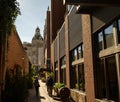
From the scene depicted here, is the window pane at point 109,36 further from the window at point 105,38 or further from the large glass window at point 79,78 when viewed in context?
the large glass window at point 79,78

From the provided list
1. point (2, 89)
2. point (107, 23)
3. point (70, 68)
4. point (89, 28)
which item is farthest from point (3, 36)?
point (70, 68)

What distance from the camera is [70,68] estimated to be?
18.4 meters

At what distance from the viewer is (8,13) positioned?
1090cm

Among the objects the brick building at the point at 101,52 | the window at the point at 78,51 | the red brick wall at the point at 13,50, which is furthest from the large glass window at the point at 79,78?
the red brick wall at the point at 13,50

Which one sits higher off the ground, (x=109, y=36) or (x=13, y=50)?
(x=13, y=50)

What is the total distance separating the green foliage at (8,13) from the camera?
1066 centimetres

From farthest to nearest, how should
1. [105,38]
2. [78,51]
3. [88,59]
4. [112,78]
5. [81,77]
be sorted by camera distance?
1. [78,51]
2. [81,77]
3. [88,59]
4. [105,38]
5. [112,78]

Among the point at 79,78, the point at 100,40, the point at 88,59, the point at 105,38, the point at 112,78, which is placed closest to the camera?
the point at 112,78

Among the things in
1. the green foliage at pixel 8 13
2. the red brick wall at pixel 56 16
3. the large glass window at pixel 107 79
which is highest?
the red brick wall at pixel 56 16

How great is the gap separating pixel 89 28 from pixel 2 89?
5.10 meters

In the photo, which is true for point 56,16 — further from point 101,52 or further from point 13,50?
point 101,52

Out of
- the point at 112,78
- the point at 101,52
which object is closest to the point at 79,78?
the point at 101,52

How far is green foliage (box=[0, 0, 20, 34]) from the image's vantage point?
10.7 m

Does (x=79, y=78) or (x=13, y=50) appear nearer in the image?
(x=79, y=78)
